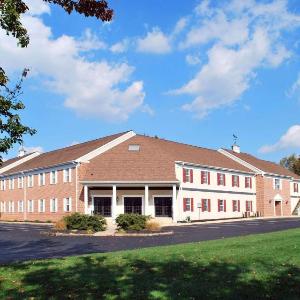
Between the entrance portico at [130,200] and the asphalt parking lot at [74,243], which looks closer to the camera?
the asphalt parking lot at [74,243]

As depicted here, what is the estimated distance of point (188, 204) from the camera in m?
44.7

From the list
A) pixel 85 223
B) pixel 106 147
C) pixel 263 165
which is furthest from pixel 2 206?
pixel 85 223

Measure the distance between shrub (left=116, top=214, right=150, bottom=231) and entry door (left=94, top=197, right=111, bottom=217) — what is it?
14201 millimetres

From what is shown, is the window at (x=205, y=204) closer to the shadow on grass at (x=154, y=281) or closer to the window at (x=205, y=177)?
the window at (x=205, y=177)

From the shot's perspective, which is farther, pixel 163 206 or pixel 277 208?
pixel 277 208

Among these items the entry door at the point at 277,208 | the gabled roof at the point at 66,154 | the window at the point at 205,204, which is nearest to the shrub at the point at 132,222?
the gabled roof at the point at 66,154

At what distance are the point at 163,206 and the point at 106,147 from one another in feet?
26.2

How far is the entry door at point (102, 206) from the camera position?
43.0 meters

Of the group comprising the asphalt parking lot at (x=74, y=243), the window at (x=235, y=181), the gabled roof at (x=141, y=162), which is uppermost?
the gabled roof at (x=141, y=162)

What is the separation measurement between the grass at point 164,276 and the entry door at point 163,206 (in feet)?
99.1

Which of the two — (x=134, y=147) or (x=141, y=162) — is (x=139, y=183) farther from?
(x=134, y=147)

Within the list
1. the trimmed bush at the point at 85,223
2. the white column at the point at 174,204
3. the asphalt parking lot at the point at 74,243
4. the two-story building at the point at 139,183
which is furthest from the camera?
the two-story building at the point at 139,183

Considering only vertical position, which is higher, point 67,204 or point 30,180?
point 30,180

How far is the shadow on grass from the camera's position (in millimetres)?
7969
